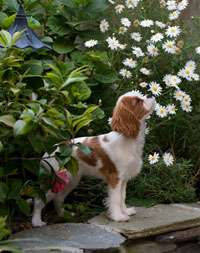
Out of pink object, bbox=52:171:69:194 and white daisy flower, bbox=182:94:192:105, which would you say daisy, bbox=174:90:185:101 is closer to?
white daisy flower, bbox=182:94:192:105

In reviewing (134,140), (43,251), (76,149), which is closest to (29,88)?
(76,149)

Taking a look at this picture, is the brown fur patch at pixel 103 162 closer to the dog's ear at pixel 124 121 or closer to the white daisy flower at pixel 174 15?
the dog's ear at pixel 124 121

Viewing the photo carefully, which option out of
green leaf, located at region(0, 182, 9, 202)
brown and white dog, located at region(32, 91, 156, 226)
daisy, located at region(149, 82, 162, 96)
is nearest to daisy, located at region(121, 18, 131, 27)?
daisy, located at region(149, 82, 162, 96)

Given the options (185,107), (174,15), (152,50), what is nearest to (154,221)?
(185,107)

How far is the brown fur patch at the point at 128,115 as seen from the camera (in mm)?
4059

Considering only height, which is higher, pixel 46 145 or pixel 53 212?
pixel 46 145

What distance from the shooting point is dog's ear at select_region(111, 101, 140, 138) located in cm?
405

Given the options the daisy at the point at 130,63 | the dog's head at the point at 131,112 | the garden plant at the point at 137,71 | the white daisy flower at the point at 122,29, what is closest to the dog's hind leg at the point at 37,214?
the garden plant at the point at 137,71

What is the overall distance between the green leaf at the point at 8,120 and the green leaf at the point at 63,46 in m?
1.96

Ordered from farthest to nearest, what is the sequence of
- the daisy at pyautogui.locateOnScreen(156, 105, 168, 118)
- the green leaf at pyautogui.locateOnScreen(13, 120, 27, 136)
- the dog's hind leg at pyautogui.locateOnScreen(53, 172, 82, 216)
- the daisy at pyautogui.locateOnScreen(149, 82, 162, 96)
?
1. the daisy at pyautogui.locateOnScreen(149, 82, 162, 96)
2. the daisy at pyautogui.locateOnScreen(156, 105, 168, 118)
3. the dog's hind leg at pyautogui.locateOnScreen(53, 172, 82, 216)
4. the green leaf at pyautogui.locateOnScreen(13, 120, 27, 136)

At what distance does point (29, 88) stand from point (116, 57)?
67.5 inches

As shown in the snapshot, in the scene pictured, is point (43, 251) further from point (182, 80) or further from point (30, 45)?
point (182, 80)

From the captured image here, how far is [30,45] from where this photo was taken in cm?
381

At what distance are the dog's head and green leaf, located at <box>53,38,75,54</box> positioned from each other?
1.25m
